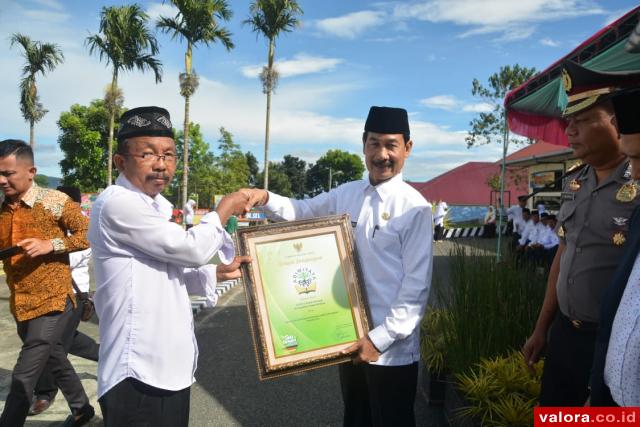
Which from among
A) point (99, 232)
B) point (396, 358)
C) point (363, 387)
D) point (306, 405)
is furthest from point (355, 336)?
point (306, 405)

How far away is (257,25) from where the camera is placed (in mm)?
22375

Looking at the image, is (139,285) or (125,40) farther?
(125,40)

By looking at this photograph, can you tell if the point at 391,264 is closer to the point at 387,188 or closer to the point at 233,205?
the point at 387,188

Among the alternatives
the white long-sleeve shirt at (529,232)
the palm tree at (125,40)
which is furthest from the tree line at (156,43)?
the white long-sleeve shirt at (529,232)

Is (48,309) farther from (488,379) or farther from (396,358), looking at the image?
(488,379)

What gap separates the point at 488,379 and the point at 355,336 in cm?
141

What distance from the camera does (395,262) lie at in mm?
2176

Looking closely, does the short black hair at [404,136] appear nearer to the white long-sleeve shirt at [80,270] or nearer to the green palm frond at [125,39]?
the white long-sleeve shirt at [80,270]

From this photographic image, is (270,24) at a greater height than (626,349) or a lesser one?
greater

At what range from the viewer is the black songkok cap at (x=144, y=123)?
6.48ft

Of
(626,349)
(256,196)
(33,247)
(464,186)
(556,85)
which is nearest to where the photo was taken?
(626,349)

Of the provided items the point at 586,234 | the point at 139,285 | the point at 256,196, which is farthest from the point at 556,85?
the point at 139,285

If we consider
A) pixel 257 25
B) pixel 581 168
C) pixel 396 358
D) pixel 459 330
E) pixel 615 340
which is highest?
pixel 257 25

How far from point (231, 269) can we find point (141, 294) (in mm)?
416
